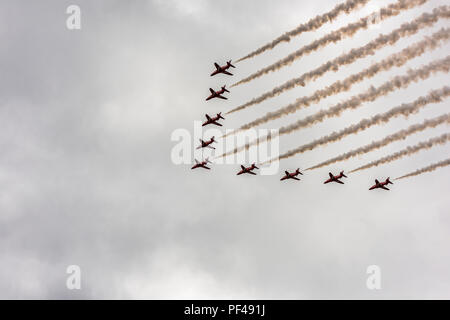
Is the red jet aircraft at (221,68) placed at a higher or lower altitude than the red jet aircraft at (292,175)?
higher

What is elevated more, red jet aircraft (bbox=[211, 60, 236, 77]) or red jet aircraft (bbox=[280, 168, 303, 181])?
red jet aircraft (bbox=[211, 60, 236, 77])

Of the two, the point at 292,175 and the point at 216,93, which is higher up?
the point at 216,93

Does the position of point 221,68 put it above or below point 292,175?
above

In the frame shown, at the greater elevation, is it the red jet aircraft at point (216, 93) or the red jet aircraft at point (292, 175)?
the red jet aircraft at point (216, 93)

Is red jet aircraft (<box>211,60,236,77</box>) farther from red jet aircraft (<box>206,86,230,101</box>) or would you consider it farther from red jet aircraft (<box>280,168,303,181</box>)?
red jet aircraft (<box>280,168,303,181</box>)

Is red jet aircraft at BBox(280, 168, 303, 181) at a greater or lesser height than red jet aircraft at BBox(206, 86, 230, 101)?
lesser

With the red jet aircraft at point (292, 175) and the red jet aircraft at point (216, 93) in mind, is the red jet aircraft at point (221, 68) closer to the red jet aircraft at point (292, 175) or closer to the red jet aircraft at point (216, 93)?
the red jet aircraft at point (216, 93)

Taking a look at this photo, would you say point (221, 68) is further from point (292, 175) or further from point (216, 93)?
point (292, 175)

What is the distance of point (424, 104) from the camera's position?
2516 inches

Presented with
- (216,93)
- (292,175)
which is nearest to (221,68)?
(216,93)
